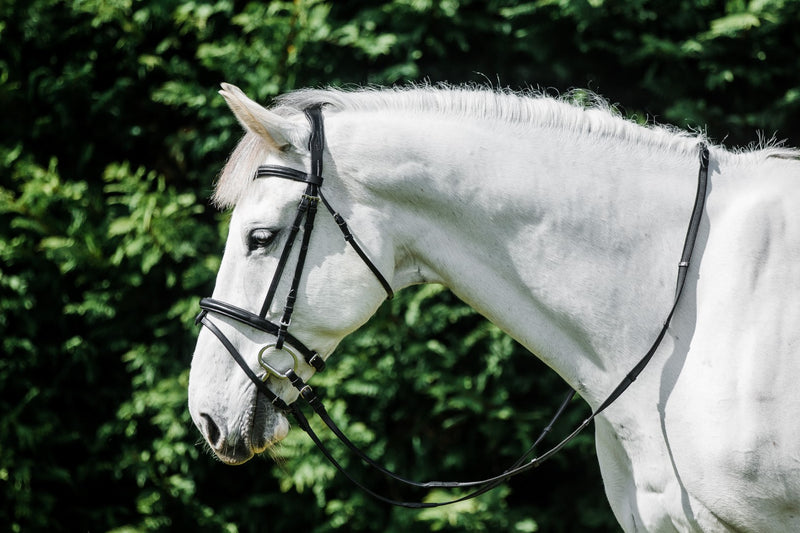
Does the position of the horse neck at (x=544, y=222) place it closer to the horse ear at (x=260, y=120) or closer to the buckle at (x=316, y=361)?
the horse ear at (x=260, y=120)

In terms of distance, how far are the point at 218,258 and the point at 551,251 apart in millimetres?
2642

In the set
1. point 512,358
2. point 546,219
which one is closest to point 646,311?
point 546,219

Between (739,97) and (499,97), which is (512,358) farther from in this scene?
(499,97)

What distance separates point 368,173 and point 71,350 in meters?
3.10

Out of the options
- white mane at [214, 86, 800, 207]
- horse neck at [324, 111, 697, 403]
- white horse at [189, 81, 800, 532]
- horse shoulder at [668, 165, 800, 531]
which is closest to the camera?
horse shoulder at [668, 165, 800, 531]

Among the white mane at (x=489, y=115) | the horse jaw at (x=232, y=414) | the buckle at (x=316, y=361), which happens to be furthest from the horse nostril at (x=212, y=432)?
the white mane at (x=489, y=115)

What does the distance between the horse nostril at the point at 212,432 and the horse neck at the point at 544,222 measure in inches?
30.7

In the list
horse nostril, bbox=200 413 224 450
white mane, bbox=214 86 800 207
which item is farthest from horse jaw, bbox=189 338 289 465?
white mane, bbox=214 86 800 207

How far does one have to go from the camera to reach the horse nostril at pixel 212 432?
86.1 inches

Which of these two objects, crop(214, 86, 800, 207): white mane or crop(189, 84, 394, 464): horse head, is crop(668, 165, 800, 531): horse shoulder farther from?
crop(189, 84, 394, 464): horse head

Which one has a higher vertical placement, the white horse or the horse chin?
the white horse

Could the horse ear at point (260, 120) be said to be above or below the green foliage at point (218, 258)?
above

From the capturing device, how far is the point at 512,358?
14.2 feet

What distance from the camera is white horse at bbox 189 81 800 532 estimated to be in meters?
1.94
